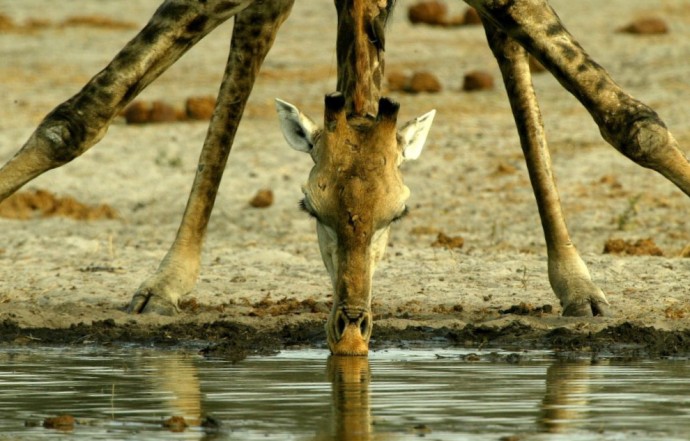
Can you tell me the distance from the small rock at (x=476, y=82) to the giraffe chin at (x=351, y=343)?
46.5 ft

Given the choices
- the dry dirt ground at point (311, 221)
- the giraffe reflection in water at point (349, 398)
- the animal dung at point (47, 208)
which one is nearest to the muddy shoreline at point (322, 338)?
the dry dirt ground at point (311, 221)

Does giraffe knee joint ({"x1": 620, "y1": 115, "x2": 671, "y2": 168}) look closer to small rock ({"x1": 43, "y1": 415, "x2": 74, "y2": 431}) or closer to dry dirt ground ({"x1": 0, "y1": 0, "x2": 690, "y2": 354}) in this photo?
dry dirt ground ({"x1": 0, "y1": 0, "x2": 690, "y2": 354})

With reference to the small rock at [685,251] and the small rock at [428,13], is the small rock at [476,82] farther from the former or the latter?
the small rock at [685,251]

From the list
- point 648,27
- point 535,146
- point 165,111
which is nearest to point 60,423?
point 535,146

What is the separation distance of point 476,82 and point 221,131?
435 inches

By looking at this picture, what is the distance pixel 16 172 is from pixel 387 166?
218cm

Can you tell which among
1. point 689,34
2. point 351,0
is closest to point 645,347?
point 351,0

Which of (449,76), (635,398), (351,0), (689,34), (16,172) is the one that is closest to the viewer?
(635,398)

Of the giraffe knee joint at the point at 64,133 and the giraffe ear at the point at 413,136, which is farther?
the giraffe knee joint at the point at 64,133

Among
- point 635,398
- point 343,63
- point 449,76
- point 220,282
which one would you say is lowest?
point 635,398

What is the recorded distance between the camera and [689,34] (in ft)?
82.4

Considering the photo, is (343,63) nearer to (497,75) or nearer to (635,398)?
(635,398)

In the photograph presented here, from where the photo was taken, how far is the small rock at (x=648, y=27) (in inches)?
987

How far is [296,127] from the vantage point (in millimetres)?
8398
